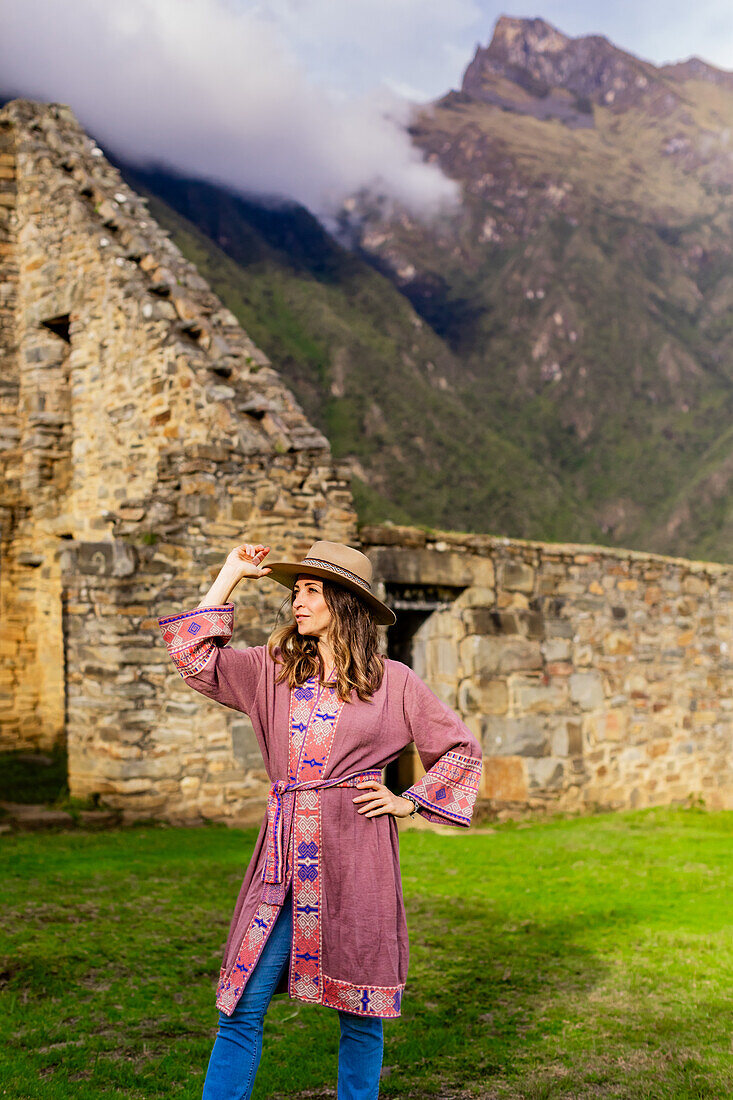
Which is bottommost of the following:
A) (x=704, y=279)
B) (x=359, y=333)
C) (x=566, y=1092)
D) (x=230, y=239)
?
(x=566, y=1092)

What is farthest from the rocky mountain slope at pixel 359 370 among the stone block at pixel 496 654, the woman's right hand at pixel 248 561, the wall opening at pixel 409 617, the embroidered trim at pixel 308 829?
the embroidered trim at pixel 308 829

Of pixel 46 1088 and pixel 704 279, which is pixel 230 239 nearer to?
pixel 704 279

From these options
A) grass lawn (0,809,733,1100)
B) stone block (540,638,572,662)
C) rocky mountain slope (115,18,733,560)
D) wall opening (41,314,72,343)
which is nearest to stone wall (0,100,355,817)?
wall opening (41,314,72,343)

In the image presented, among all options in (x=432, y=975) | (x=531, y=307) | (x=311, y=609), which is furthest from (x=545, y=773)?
(x=531, y=307)

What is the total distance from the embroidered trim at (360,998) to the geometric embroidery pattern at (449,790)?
1.63 ft

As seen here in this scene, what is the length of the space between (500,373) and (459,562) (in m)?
44.7

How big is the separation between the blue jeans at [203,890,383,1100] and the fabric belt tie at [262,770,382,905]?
61mm

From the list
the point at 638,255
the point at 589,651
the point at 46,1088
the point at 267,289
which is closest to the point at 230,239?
the point at 267,289

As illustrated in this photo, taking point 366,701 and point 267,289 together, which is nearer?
point 366,701

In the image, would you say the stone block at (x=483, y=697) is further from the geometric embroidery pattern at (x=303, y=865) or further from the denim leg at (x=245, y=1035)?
the denim leg at (x=245, y=1035)

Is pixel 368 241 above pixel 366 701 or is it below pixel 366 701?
above

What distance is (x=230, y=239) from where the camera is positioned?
41781 millimetres

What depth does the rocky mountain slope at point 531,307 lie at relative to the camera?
122 ft

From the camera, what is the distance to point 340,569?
2.99m
